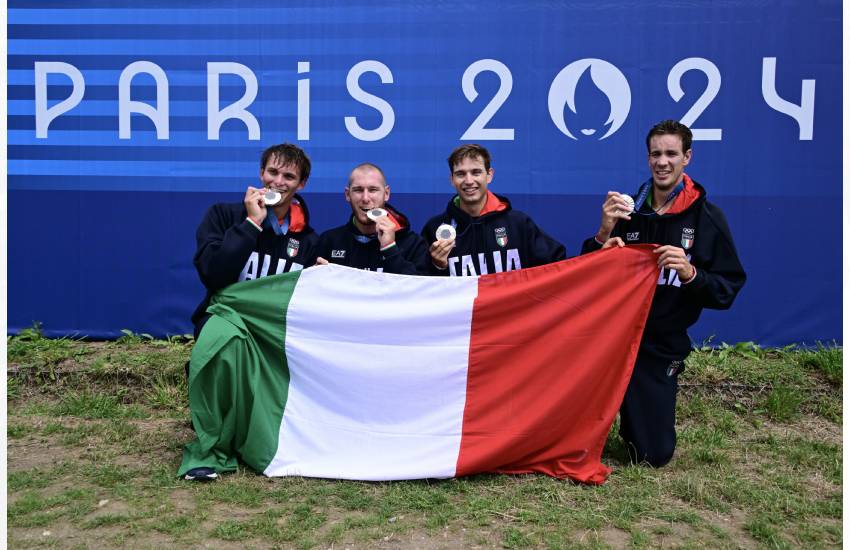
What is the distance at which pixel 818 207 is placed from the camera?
17.2ft

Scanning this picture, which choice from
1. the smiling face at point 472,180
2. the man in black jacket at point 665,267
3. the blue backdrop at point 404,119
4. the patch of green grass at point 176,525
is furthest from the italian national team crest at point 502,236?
the patch of green grass at point 176,525

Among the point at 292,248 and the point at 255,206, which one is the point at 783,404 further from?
the point at 255,206

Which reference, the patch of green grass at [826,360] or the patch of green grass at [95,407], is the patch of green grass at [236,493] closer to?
the patch of green grass at [95,407]

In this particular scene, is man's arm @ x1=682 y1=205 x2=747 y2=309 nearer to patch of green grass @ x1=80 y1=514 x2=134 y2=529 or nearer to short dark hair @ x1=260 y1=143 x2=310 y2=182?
short dark hair @ x1=260 y1=143 x2=310 y2=182

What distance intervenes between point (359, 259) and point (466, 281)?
64cm

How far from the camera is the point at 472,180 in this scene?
3.71m

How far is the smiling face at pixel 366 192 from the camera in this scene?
3711 mm

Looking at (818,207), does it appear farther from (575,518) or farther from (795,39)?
(575,518)

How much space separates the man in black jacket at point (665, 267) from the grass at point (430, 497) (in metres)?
0.21

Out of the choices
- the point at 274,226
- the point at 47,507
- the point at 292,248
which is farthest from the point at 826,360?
the point at 47,507

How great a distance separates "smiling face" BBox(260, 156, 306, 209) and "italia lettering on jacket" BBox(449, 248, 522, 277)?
0.88 meters

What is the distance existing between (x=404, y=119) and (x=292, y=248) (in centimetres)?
191

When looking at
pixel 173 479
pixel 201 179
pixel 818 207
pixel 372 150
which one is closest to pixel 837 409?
pixel 818 207

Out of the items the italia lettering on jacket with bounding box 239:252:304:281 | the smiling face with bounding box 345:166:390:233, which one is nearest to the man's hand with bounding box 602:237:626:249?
the smiling face with bounding box 345:166:390:233
